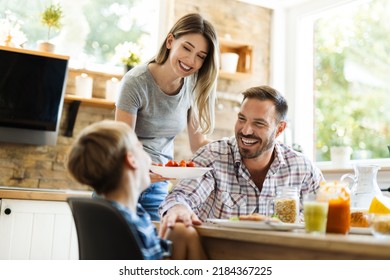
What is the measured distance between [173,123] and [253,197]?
22.3 inches

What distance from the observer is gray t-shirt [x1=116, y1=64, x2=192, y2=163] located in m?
2.23

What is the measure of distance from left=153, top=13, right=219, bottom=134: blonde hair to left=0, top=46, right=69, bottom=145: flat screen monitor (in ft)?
4.05

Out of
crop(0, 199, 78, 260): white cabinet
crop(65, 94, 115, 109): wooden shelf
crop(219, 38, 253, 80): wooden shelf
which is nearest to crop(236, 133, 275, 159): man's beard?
crop(0, 199, 78, 260): white cabinet

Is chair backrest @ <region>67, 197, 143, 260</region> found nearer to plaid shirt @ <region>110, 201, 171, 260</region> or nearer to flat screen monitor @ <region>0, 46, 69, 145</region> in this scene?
plaid shirt @ <region>110, 201, 171, 260</region>

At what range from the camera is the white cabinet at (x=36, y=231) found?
298cm

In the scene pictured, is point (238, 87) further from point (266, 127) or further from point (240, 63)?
point (266, 127)

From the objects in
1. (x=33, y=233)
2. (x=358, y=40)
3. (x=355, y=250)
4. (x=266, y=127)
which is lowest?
(x=33, y=233)

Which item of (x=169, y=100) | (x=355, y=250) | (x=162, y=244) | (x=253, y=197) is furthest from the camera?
(x=169, y=100)

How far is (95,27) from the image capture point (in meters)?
4.01

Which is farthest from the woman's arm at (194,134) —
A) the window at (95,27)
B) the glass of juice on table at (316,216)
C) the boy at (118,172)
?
the window at (95,27)

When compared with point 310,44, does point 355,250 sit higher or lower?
lower
